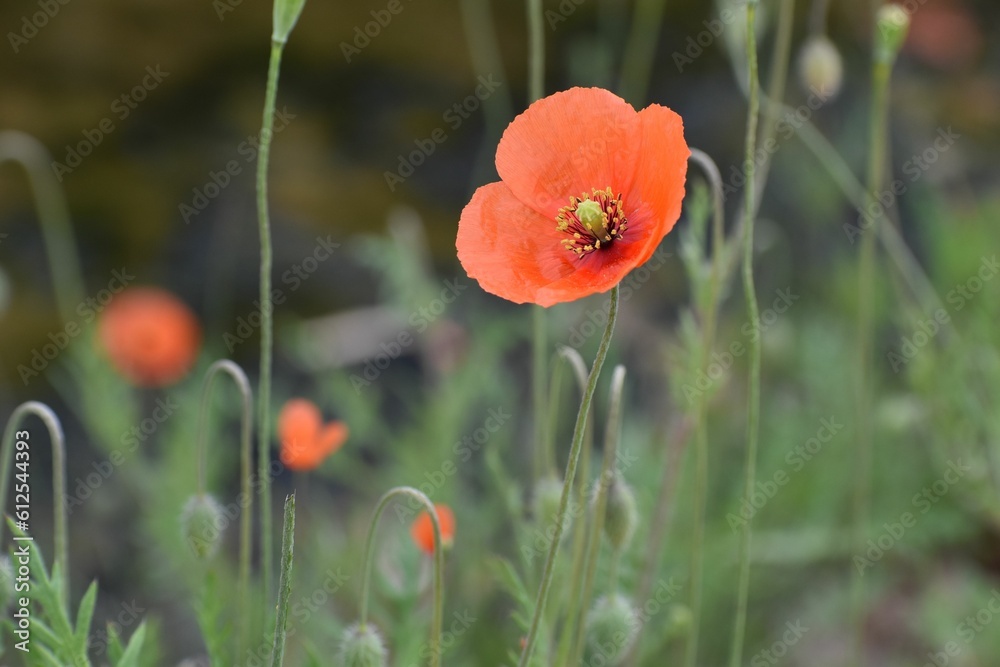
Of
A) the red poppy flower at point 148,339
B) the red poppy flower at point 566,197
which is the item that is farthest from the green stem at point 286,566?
the red poppy flower at point 148,339

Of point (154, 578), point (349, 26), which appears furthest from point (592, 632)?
point (349, 26)

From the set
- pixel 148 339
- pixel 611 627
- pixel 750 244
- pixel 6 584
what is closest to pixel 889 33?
pixel 750 244

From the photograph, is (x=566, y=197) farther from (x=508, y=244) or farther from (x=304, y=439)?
(x=304, y=439)

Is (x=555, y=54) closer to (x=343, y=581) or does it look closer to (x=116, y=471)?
(x=116, y=471)

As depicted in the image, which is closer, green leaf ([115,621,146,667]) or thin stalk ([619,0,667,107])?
green leaf ([115,621,146,667])

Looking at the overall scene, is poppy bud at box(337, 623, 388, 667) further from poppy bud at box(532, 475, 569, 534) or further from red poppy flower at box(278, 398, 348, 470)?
red poppy flower at box(278, 398, 348, 470)

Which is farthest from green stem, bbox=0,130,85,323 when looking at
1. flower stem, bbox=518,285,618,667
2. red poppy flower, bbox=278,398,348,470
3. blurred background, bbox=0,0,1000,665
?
flower stem, bbox=518,285,618,667
